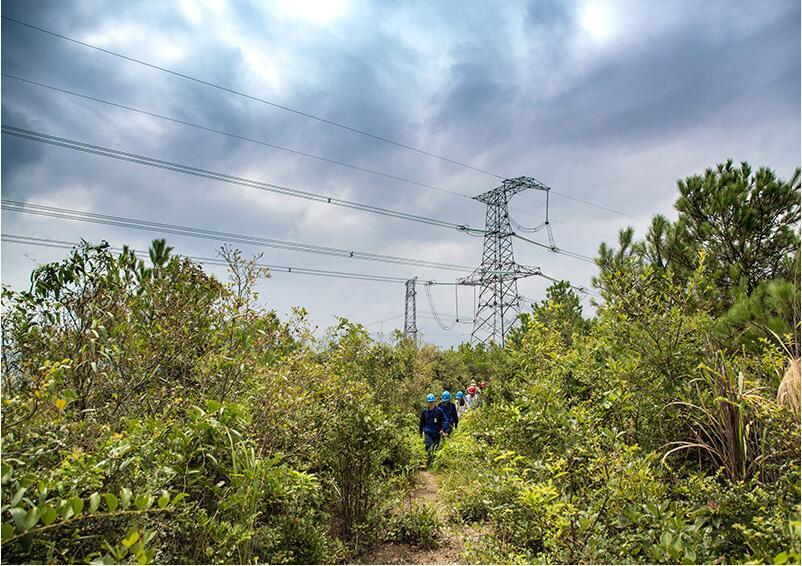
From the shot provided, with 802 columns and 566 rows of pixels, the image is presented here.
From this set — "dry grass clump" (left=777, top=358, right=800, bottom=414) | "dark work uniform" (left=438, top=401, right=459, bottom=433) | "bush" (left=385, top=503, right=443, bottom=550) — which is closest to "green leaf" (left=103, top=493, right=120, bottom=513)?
"bush" (left=385, top=503, right=443, bottom=550)

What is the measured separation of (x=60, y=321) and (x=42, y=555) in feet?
5.42

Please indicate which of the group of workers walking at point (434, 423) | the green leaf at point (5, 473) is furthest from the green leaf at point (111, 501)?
the group of workers walking at point (434, 423)

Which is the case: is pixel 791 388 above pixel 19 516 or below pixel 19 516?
above

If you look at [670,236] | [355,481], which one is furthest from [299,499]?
[670,236]

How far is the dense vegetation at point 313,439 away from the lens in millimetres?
2191

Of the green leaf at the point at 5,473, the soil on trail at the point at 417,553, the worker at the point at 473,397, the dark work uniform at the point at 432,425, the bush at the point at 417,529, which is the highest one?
→ the worker at the point at 473,397

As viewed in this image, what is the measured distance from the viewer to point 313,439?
13.3 feet

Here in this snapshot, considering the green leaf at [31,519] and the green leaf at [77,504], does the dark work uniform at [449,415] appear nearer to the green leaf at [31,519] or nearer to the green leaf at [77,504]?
the green leaf at [77,504]

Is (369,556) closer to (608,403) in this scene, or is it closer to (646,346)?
(608,403)

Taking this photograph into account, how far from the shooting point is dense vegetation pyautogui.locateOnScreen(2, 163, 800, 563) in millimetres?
2191

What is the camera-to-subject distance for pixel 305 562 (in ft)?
11.6

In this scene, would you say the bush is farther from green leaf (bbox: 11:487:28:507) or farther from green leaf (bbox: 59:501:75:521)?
green leaf (bbox: 11:487:28:507)

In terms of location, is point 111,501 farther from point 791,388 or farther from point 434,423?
point 434,423

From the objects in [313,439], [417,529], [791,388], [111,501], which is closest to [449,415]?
[417,529]
